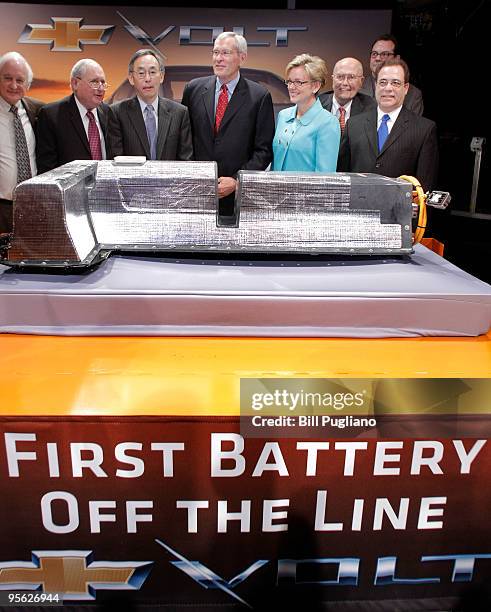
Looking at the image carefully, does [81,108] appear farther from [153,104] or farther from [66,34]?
[66,34]

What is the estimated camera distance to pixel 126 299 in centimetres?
127

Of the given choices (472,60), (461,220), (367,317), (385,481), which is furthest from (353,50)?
(385,481)

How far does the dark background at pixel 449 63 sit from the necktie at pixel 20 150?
2.23 metres

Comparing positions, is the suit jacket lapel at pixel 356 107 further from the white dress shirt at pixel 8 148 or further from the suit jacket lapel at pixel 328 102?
the white dress shirt at pixel 8 148

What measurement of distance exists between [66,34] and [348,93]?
281 cm

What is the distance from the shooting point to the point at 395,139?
2738mm

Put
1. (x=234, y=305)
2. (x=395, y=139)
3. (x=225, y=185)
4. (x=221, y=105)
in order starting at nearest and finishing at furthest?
(x=234, y=305), (x=225, y=185), (x=395, y=139), (x=221, y=105)

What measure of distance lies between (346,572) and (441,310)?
63cm

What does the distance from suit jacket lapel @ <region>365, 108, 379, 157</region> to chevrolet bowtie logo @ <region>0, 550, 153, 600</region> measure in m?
2.28

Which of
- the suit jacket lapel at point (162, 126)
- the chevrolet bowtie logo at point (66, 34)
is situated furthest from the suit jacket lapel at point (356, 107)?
the chevrolet bowtie logo at point (66, 34)

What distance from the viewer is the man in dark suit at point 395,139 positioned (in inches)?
107

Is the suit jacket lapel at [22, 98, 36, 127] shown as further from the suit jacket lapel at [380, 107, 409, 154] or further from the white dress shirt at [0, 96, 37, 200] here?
the suit jacket lapel at [380, 107, 409, 154]

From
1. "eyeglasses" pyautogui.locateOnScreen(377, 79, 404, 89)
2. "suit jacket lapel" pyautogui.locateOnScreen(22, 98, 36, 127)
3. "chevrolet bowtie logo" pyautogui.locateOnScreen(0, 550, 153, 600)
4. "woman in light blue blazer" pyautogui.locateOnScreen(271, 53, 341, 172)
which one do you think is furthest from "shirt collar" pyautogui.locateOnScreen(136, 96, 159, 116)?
"chevrolet bowtie logo" pyautogui.locateOnScreen(0, 550, 153, 600)

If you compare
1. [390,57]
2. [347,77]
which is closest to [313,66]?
[347,77]
